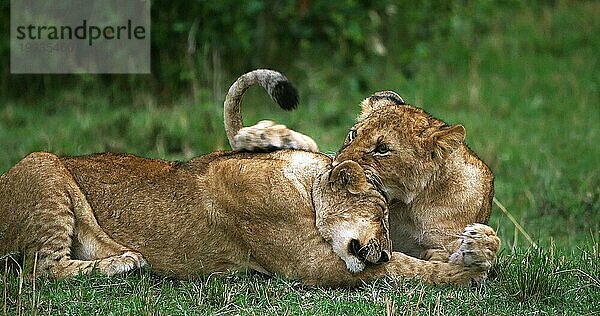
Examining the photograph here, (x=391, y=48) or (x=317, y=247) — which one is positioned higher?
(x=391, y=48)

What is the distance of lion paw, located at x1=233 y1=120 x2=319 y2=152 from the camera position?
497 centimetres

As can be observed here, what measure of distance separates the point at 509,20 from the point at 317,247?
29.1ft

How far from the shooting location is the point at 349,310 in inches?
167

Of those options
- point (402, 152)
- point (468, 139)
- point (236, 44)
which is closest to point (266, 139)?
point (402, 152)

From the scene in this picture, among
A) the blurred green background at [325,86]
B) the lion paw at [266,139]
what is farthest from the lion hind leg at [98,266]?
the blurred green background at [325,86]

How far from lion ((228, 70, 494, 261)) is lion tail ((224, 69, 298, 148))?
23 centimetres

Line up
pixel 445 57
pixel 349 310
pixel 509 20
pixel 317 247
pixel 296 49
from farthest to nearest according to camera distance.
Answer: pixel 509 20 < pixel 445 57 < pixel 296 49 < pixel 317 247 < pixel 349 310

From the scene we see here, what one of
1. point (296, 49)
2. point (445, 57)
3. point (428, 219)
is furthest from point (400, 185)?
point (445, 57)

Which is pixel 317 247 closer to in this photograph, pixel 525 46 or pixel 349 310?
pixel 349 310

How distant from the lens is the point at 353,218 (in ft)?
14.7

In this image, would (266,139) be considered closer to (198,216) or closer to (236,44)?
(198,216)

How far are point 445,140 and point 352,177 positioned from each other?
19.0 inches

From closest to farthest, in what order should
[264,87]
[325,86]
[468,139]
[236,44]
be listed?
[264,87] → [468,139] → [236,44] → [325,86]

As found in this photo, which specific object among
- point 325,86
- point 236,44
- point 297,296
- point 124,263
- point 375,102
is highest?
point 236,44
